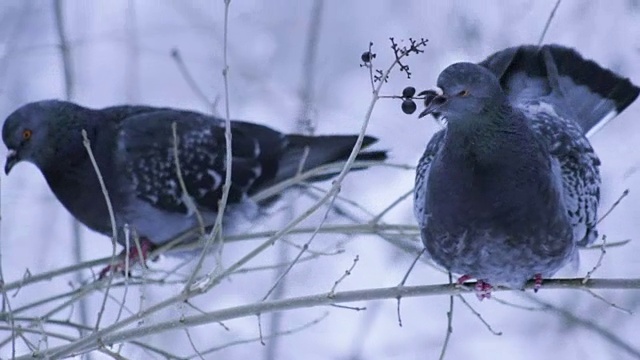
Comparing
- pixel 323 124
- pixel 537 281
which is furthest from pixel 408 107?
pixel 323 124

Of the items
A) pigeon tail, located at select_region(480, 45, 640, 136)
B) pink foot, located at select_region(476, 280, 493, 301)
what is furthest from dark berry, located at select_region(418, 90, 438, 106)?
pigeon tail, located at select_region(480, 45, 640, 136)

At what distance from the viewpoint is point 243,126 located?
6.12 meters

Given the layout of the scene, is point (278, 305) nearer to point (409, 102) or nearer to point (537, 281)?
point (409, 102)

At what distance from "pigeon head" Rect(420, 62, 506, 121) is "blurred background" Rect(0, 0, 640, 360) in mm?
2843

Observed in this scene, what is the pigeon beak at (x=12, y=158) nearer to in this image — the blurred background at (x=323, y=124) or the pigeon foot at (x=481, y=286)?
the blurred background at (x=323, y=124)

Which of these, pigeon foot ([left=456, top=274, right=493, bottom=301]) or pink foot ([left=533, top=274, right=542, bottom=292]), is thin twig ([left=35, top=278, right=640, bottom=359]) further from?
pigeon foot ([left=456, top=274, right=493, bottom=301])

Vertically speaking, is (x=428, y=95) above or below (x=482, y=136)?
above

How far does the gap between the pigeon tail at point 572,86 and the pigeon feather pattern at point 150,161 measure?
3.18ft

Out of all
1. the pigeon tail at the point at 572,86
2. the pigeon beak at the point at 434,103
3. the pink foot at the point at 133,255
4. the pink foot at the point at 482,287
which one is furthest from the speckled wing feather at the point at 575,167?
the pink foot at the point at 133,255

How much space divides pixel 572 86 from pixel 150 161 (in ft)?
6.93

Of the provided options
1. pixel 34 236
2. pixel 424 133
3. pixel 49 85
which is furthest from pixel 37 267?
pixel 424 133

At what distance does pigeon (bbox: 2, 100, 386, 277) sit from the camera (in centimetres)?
566

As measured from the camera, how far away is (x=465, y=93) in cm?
370

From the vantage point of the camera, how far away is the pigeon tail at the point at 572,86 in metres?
4.80
